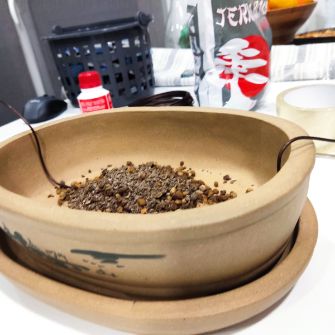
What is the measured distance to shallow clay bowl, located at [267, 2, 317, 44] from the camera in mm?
947

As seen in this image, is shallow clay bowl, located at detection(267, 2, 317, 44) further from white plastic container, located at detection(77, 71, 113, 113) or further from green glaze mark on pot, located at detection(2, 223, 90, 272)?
green glaze mark on pot, located at detection(2, 223, 90, 272)

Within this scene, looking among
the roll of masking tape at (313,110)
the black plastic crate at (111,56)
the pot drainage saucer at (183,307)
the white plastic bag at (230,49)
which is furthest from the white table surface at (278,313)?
the black plastic crate at (111,56)

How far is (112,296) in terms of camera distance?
0.82 feet

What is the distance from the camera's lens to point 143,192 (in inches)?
15.8

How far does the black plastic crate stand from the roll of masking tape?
377 mm

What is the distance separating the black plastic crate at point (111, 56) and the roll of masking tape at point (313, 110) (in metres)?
0.38

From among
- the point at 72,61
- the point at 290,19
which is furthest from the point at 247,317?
the point at 290,19

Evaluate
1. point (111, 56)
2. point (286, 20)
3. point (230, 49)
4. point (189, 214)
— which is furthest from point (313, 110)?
point (286, 20)

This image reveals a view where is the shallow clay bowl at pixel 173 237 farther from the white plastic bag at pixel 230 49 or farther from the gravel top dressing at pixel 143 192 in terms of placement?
the white plastic bag at pixel 230 49

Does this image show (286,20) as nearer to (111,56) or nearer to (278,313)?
(111,56)

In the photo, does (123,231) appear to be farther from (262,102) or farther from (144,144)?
(262,102)

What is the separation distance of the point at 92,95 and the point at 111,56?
0.48ft

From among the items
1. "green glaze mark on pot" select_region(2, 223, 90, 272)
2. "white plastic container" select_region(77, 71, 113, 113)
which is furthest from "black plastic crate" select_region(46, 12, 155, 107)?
"green glaze mark on pot" select_region(2, 223, 90, 272)

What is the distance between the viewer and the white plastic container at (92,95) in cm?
61
